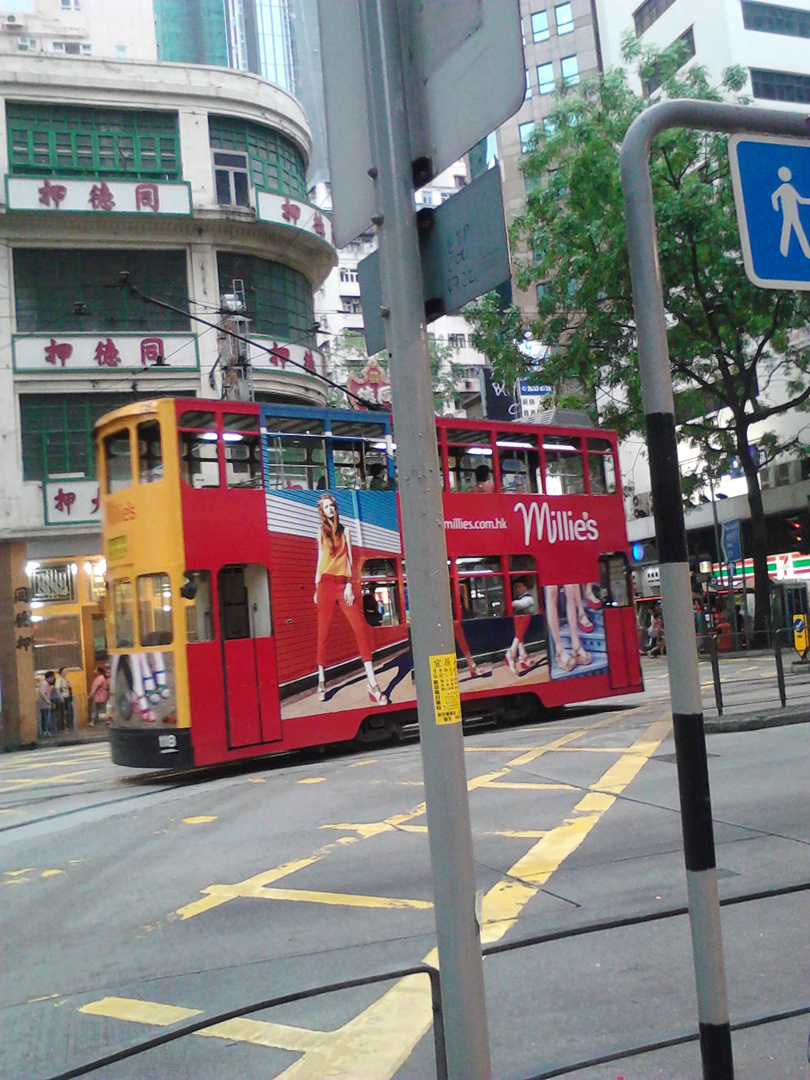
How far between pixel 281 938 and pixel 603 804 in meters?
3.75

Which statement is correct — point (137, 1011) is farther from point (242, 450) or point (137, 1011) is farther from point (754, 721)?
point (754, 721)

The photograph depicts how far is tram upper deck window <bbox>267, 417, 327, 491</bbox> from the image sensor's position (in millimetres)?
13344

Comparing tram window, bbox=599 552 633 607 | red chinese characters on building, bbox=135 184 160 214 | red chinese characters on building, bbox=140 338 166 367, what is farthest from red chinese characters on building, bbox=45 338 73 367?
tram window, bbox=599 552 633 607

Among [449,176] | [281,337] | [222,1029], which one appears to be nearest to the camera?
[222,1029]

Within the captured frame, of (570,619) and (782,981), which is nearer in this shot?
(782,981)

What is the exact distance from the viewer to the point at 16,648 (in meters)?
23.4

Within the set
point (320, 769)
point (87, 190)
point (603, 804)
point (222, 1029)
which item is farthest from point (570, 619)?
point (87, 190)

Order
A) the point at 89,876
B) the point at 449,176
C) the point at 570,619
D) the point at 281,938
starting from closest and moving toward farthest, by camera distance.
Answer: the point at 281,938
the point at 89,876
the point at 570,619
the point at 449,176

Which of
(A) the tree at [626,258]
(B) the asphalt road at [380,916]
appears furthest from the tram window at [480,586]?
(A) the tree at [626,258]

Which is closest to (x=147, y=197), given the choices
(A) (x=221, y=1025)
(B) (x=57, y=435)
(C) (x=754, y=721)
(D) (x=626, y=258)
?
(B) (x=57, y=435)

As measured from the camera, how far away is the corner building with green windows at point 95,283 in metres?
23.2

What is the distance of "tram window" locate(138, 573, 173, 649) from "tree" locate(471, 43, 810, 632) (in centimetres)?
1498

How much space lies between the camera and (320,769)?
12508mm

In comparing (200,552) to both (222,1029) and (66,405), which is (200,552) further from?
(66,405)
